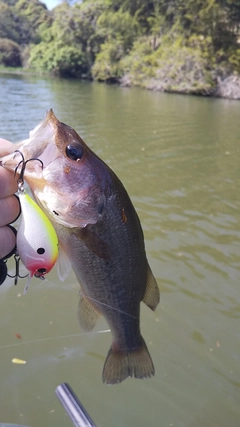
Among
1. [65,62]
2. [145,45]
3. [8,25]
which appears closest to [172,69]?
[145,45]

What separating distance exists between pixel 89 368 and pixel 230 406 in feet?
3.77

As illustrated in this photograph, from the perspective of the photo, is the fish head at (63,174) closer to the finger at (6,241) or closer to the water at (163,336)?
the finger at (6,241)

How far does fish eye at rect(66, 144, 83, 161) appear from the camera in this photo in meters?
1.51

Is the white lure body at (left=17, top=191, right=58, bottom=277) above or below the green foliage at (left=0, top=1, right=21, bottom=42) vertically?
below

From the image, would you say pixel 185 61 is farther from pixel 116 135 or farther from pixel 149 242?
pixel 149 242

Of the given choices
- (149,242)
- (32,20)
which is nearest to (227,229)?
(149,242)

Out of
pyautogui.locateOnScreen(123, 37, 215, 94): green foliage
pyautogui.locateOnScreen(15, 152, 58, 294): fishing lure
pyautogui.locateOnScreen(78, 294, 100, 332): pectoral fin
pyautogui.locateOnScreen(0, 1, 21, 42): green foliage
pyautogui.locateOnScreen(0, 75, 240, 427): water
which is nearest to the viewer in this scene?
pyautogui.locateOnScreen(15, 152, 58, 294): fishing lure

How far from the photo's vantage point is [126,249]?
1699 millimetres

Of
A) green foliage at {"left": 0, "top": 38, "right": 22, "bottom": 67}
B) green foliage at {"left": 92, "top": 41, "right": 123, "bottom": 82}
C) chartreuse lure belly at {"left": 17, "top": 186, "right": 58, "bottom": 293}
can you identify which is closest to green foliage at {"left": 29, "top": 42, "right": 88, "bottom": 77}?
green foliage at {"left": 92, "top": 41, "right": 123, "bottom": 82}

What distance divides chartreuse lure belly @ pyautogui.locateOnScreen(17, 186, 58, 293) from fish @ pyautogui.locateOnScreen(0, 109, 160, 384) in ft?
0.28

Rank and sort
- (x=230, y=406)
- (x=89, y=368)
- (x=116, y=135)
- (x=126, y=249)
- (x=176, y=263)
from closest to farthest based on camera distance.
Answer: (x=126, y=249) → (x=230, y=406) → (x=89, y=368) → (x=176, y=263) → (x=116, y=135)

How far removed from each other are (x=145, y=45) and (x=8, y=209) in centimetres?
4162

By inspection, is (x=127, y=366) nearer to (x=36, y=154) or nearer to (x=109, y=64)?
(x=36, y=154)

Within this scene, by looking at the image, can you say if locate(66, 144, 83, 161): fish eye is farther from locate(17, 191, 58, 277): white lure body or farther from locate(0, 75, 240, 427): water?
locate(0, 75, 240, 427): water
